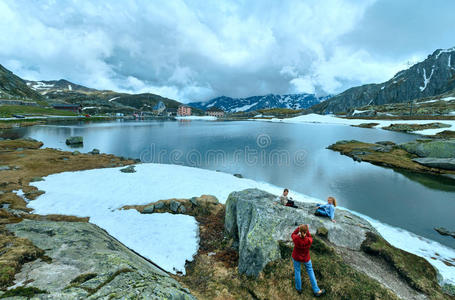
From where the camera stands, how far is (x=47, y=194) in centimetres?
2086

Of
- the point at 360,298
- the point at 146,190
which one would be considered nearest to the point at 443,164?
the point at 360,298

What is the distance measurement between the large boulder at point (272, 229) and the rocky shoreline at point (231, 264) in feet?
0.17

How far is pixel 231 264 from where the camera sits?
38.0ft

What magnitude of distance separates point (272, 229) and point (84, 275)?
28.3 feet

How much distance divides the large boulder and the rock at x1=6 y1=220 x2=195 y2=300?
14.2 ft

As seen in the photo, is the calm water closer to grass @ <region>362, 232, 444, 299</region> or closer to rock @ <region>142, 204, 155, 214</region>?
grass @ <region>362, 232, 444, 299</region>

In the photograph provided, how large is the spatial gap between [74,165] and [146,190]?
65.0ft

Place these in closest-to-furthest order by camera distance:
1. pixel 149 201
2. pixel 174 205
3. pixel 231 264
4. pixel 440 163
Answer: pixel 231 264
pixel 174 205
pixel 149 201
pixel 440 163

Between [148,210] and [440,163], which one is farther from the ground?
[440,163]

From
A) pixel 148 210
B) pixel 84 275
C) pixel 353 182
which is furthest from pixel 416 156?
pixel 84 275

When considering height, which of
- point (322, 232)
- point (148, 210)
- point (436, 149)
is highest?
point (436, 149)

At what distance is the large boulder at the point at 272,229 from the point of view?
1029 centimetres

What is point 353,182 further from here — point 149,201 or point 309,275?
point 149,201

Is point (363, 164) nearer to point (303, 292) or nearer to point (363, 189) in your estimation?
point (363, 189)
